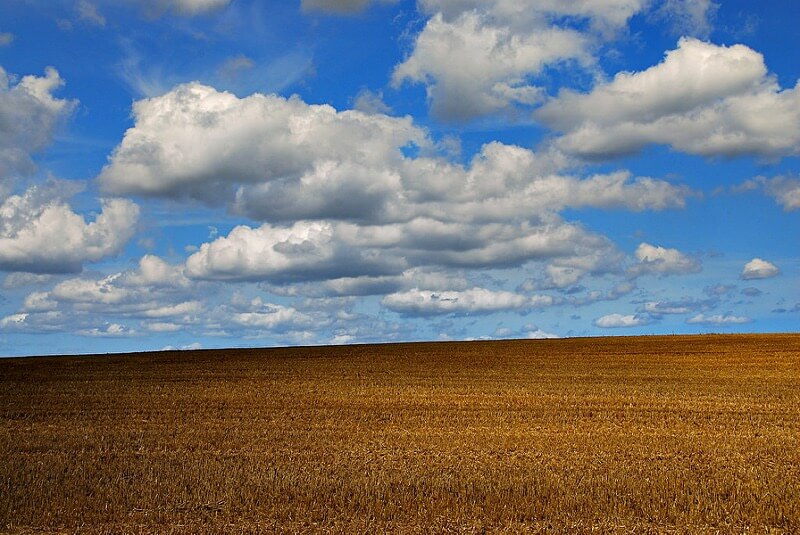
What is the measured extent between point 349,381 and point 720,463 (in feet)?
58.8

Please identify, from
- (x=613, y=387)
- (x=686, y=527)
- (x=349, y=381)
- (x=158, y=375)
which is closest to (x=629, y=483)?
(x=686, y=527)

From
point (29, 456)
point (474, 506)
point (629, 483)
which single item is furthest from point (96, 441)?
point (629, 483)

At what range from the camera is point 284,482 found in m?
14.0

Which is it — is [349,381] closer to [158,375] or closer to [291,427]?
[158,375]

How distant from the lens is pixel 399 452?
1702 cm

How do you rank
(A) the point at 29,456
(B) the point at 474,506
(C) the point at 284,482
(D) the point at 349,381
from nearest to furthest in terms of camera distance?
(B) the point at 474,506 → (C) the point at 284,482 → (A) the point at 29,456 → (D) the point at 349,381

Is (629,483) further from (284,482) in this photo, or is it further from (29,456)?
(29,456)

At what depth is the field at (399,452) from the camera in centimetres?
1212

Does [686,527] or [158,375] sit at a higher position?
[158,375]

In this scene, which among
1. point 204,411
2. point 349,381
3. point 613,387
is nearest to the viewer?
point 204,411

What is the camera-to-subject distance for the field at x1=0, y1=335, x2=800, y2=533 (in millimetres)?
12125

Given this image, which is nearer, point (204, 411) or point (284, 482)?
point (284, 482)

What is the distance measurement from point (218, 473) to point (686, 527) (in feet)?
26.8

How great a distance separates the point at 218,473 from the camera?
48.4 ft
